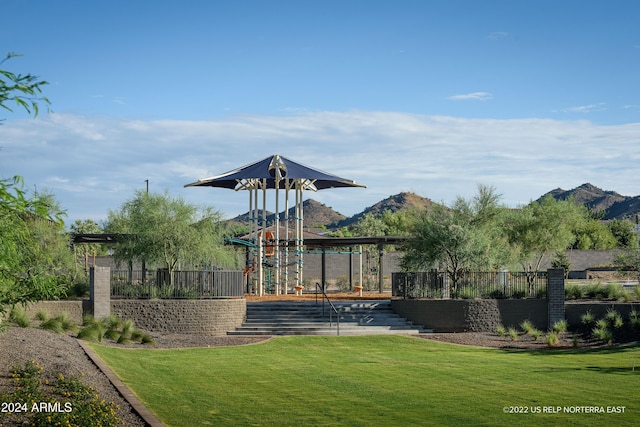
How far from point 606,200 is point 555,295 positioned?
121 m

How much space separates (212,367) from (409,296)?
13.0 meters

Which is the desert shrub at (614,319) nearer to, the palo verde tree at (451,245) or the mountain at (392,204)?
the palo verde tree at (451,245)

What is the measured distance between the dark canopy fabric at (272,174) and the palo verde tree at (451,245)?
645 cm

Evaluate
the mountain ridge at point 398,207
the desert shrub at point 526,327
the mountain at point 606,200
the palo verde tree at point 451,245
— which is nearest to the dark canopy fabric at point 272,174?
the palo verde tree at point 451,245

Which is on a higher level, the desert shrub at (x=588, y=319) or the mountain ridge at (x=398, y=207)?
the mountain ridge at (x=398, y=207)

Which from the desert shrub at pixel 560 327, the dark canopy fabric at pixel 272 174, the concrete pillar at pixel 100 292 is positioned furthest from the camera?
the dark canopy fabric at pixel 272 174

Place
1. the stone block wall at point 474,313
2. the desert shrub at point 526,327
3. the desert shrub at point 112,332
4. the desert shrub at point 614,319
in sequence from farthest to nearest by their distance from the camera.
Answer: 1. the stone block wall at point 474,313
2. the desert shrub at point 526,327
3. the desert shrub at point 614,319
4. the desert shrub at point 112,332

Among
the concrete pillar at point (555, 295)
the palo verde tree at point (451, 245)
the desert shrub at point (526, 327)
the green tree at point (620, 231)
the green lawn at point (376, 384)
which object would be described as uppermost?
the green tree at point (620, 231)

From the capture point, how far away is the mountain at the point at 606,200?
132875 mm

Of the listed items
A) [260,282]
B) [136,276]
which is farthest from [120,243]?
[260,282]

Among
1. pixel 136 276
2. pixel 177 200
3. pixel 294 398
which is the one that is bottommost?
pixel 294 398

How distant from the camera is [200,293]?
99.7 ft

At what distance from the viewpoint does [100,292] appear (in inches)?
1141

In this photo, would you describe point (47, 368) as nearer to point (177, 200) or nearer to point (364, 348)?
point (364, 348)
